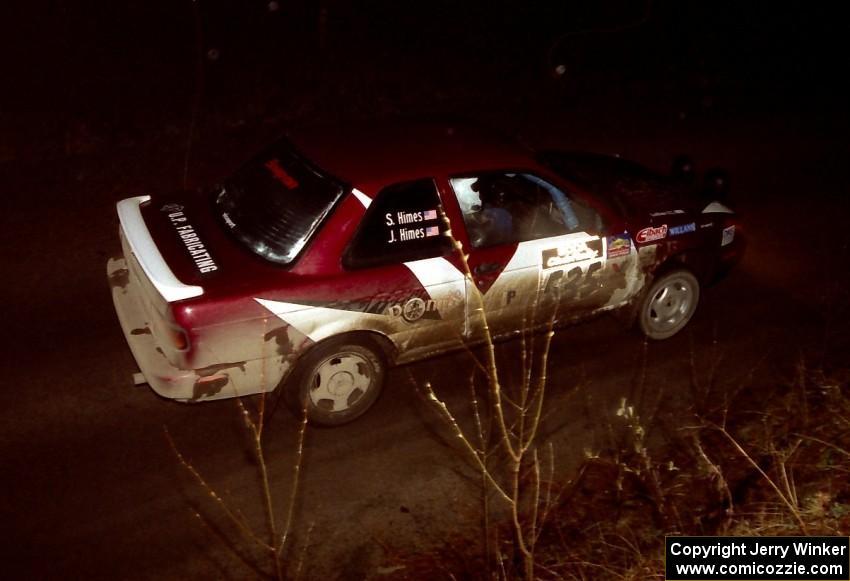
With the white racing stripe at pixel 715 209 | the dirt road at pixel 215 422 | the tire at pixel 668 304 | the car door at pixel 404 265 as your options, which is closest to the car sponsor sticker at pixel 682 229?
the white racing stripe at pixel 715 209

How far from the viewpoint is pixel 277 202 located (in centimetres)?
466

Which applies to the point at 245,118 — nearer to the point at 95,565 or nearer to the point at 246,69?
the point at 246,69

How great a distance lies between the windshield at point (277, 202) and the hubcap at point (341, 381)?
73 cm

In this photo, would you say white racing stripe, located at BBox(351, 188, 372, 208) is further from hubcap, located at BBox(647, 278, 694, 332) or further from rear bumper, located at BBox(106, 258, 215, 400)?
hubcap, located at BBox(647, 278, 694, 332)

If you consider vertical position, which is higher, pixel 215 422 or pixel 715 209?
pixel 715 209

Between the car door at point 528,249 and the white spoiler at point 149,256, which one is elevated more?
the white spoiler at point 149,256

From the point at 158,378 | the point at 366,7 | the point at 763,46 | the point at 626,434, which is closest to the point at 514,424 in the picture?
the point at 626,434

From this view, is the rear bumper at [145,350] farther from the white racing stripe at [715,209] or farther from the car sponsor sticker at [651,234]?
the white racing stripe at [715,209]

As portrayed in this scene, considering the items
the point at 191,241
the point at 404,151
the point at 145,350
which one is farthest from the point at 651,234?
the point at 145,350

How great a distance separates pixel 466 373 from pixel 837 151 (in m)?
7.49

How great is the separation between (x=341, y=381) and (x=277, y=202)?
1.15 metres

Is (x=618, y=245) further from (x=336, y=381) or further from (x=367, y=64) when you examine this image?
(x=367, y=64)

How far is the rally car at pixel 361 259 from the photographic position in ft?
14.0

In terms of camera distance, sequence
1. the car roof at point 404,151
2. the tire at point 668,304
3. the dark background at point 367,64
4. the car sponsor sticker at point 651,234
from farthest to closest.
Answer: the dark background at point 367,64
the tire at point 668,304
the car sponsor sticker at point 651,234
the car roof at point 404,151
